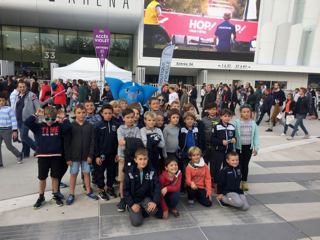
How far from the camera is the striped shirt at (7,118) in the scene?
5.07 metres

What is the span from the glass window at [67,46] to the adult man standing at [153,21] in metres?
7.78

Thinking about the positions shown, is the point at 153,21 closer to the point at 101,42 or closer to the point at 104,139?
the point at 101,42

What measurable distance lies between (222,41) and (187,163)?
21.8 meters

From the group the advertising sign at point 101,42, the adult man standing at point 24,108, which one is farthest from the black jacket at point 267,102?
the adult man standing at point 24,108

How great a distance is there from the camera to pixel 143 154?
3316 mm

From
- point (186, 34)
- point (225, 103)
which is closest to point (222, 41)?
point (186, 34)

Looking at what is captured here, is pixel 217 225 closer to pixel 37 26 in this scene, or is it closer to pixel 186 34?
pixel 186 34

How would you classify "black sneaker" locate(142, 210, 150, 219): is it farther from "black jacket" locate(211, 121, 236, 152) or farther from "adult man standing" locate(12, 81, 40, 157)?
"adult man standing" locate(12, 81, 40, 157)

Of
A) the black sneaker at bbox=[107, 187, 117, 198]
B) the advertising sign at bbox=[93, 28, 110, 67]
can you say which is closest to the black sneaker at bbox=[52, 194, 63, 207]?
the black sneaker at bbox=[107, 187, 117, 198]

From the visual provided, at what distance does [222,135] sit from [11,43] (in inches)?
1003

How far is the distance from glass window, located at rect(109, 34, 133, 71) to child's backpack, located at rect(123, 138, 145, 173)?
899 inches

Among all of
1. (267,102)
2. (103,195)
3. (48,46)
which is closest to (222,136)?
(103,195)

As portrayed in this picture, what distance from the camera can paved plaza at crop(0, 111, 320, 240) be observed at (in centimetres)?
303

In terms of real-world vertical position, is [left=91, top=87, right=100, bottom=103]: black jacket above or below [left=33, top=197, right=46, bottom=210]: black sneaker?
above
